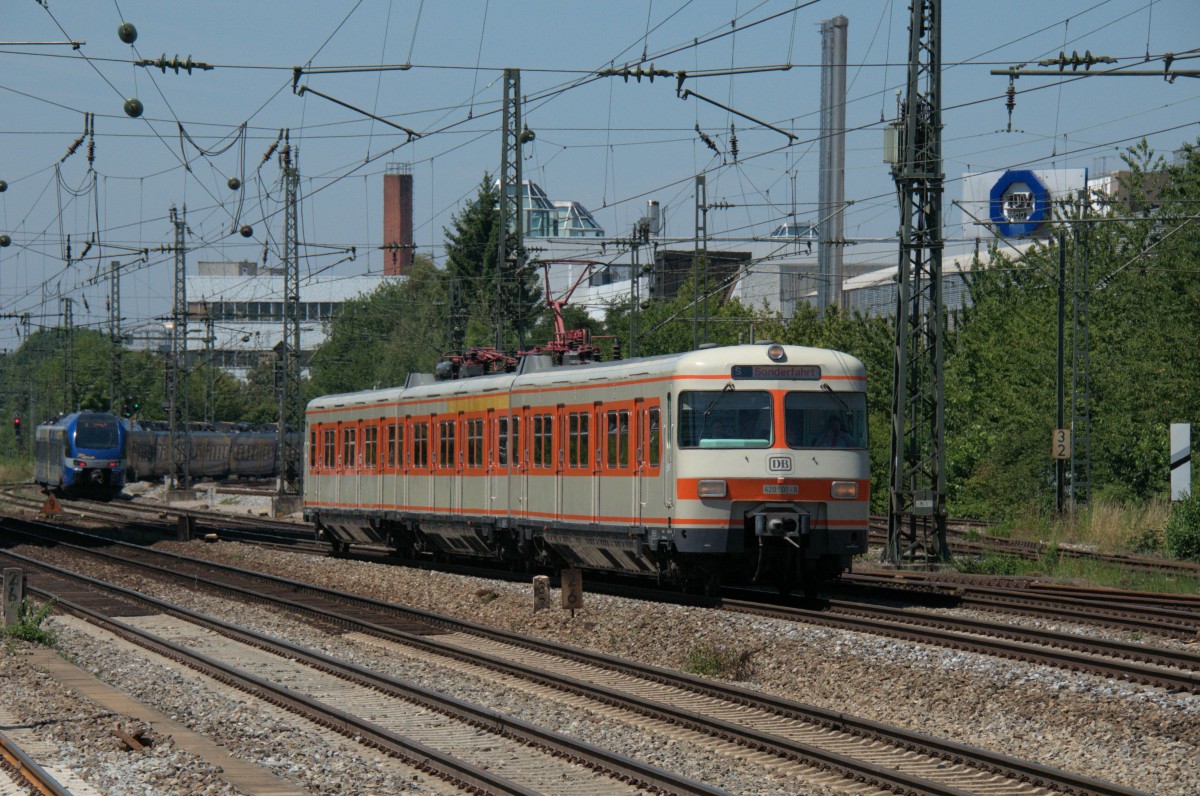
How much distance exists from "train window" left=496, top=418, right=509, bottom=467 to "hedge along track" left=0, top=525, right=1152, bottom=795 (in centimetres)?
619

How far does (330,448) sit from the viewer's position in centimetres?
3294

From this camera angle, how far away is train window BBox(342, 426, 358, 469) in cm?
3162

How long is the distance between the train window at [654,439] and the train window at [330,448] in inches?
551

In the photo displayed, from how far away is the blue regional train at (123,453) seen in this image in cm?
6344

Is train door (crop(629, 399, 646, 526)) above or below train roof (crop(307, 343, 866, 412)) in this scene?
below

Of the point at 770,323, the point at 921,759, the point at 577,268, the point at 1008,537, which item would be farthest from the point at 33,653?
the point at 577,268

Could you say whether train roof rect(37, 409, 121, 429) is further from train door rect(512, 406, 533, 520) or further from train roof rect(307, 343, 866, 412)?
train door rect(512, 406, 533, 520)

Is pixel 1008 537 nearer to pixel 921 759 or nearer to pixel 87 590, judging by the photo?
pixel 87 590

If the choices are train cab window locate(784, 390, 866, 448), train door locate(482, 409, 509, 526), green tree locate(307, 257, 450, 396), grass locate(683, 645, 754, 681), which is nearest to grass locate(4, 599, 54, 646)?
grass locate(683, 645, 754, 681)

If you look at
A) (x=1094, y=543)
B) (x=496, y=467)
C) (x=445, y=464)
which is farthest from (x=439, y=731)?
(x=1094, y=543)

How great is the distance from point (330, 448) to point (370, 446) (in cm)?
260

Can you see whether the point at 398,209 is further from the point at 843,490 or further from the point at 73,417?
the point at 843,490

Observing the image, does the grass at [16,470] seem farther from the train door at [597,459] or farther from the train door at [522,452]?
the train door at [597,459]

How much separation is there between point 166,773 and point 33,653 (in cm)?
702
